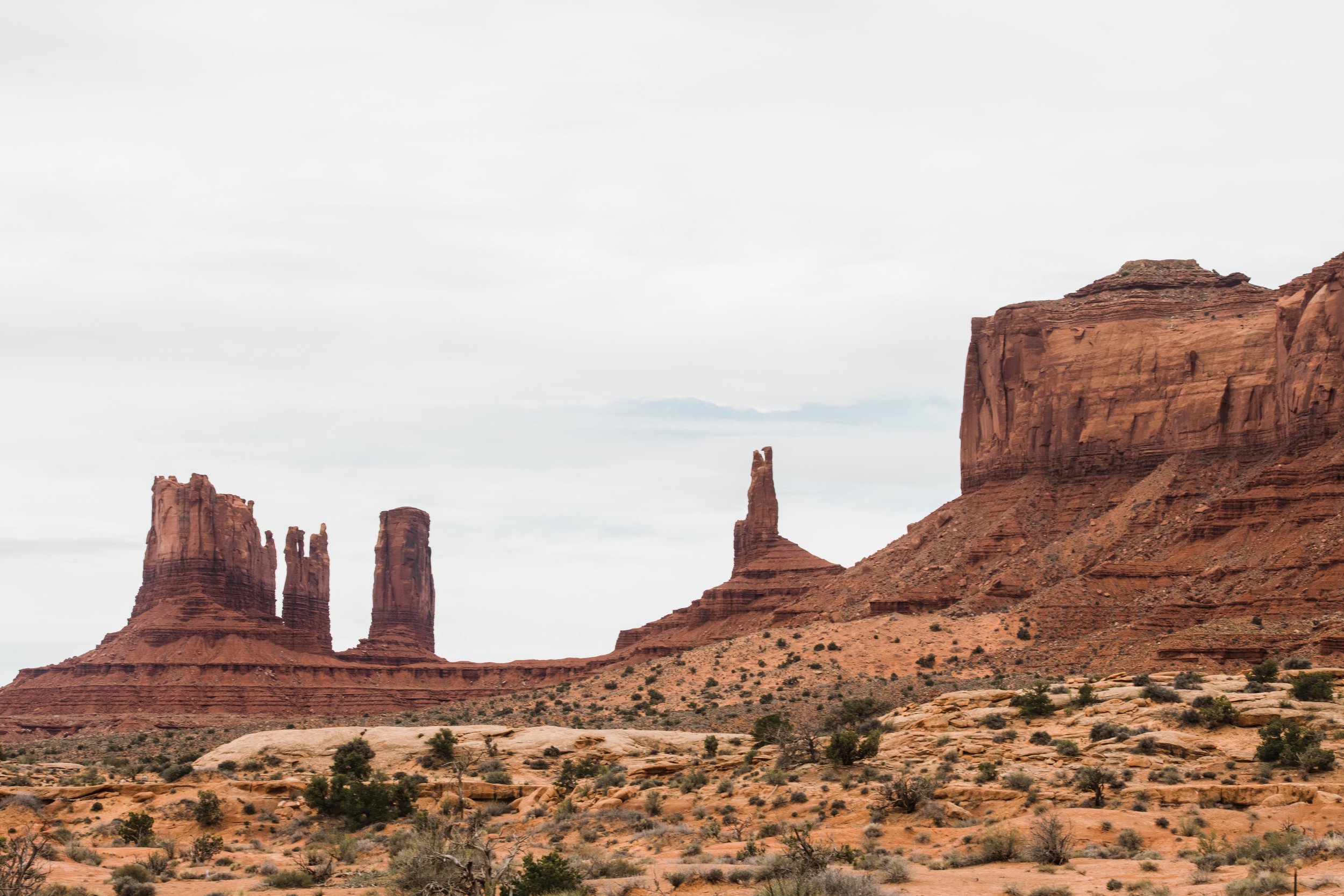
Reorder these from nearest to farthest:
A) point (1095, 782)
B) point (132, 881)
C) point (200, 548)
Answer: point (132, 881) < point (1095, 782) < point (200, 548)

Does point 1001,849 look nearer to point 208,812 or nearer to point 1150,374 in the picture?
point 208,812

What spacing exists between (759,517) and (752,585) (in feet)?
34.8

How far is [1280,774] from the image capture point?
37688 mm

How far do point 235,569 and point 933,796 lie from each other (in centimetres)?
11932

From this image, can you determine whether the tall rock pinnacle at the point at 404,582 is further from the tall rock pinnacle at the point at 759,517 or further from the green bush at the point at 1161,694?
the green bush at the point at 1161,694

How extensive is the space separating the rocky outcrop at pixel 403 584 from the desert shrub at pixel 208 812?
414 ft

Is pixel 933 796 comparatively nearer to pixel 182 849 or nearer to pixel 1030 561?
pixel 182 849

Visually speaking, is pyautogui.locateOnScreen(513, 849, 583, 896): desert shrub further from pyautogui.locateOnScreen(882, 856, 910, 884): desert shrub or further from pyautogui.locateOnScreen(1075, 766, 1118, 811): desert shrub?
pyautogui.locateOnScreen(1075, 766, 1118, 811): desert shrub

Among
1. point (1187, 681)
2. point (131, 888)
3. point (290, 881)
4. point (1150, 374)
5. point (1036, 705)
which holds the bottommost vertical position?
point (290, 881)

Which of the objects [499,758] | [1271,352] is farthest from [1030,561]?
[499,758]

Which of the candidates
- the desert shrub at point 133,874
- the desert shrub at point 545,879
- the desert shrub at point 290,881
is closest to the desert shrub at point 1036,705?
the desert shrub at point 545,879

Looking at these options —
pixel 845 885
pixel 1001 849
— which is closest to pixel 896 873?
pixel 1001 849

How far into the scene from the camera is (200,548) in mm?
143625

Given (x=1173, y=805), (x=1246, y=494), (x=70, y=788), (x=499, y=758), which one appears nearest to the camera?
(x=1173, y=805)
